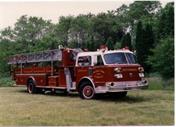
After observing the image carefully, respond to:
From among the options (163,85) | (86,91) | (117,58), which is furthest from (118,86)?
(163,85)

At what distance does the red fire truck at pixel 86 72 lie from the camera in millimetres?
16516

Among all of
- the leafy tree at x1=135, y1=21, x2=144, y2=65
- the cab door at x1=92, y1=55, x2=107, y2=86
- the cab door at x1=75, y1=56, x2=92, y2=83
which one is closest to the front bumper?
the cab door at x1=92, y1=55, x2=107, y2=86

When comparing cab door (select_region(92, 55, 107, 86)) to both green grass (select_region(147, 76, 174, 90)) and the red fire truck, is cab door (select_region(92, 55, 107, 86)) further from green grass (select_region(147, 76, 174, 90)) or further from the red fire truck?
green grass (select_region(147, 76, 174, 90))

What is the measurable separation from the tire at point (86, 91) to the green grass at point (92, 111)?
349 mm

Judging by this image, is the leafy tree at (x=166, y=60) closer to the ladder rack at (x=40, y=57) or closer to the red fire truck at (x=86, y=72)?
the red fire truck at (x=86, y=72)

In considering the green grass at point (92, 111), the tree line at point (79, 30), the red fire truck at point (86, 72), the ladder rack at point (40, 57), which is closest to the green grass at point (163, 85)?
the green grass at point (92, 111)

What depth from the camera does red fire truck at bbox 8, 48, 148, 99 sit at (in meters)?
16.5

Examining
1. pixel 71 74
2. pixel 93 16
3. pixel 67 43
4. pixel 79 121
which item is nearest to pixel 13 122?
pixel 79 121

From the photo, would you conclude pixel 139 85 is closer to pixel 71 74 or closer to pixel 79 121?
pixel 71 74

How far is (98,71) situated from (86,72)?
30.7 inches

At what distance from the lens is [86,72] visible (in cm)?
1750

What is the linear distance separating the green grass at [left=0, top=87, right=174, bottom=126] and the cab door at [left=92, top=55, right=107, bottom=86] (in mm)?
728

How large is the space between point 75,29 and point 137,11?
839 centimetres

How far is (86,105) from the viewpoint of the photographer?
610 inches
